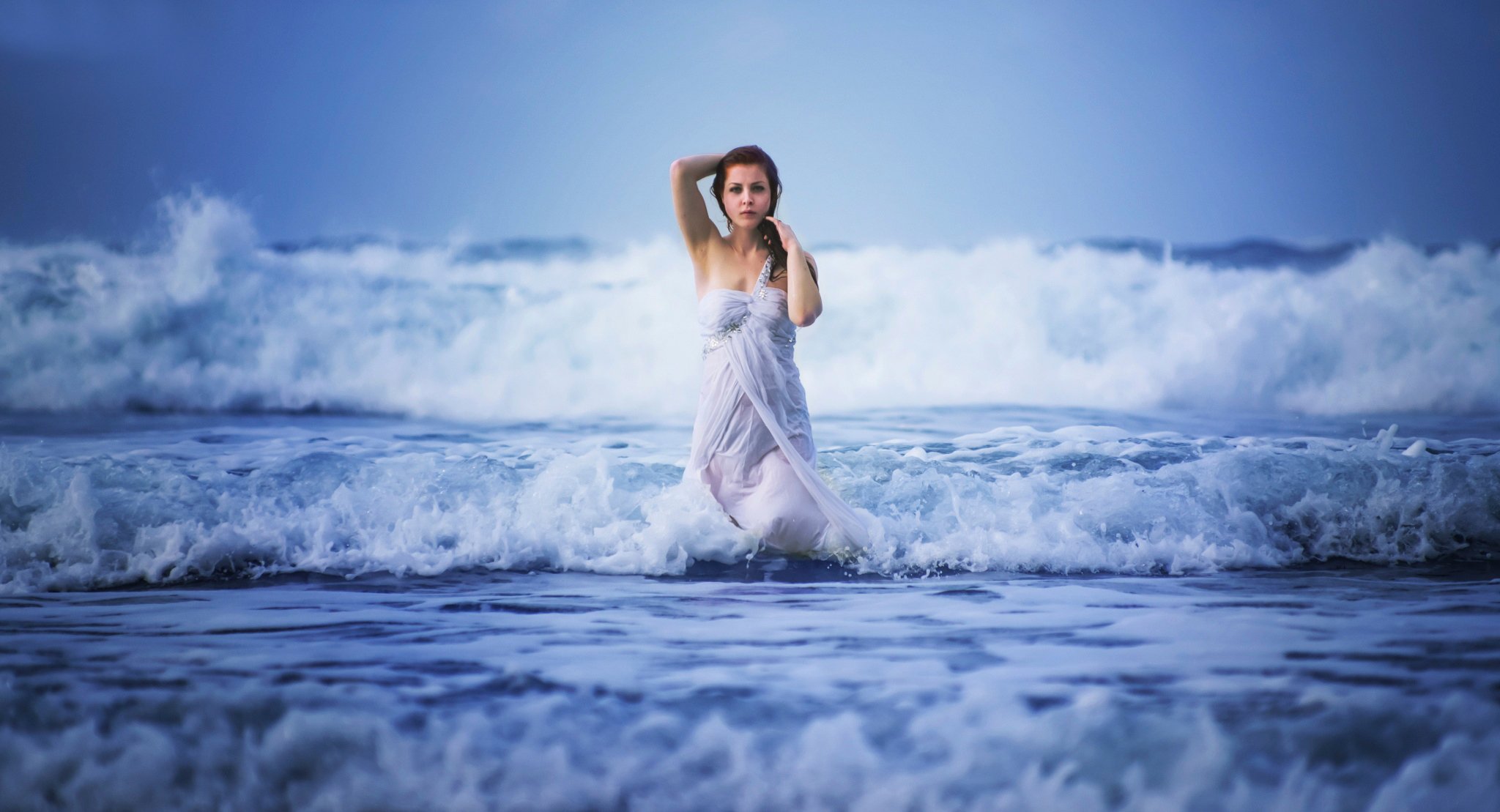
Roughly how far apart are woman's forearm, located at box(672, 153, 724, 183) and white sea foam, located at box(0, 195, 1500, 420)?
2581mm

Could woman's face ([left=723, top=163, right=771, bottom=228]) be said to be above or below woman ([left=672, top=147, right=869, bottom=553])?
above

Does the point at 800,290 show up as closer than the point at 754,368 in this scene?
Yes

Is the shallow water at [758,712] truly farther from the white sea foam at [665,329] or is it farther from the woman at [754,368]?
the white sea foam at [665,329]

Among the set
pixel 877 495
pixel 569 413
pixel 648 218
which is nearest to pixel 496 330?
pixel 569 413

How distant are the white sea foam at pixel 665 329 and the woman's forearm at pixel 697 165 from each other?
2.58 metres

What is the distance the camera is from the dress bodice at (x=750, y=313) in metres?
3.05

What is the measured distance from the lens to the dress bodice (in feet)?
10.0

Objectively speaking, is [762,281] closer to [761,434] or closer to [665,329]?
[761,434]

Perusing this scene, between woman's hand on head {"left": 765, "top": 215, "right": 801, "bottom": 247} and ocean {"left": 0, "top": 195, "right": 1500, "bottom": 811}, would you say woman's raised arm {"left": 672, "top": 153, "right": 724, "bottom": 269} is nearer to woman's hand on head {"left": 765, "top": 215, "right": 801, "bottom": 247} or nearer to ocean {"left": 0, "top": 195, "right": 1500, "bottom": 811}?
woman's hand on head {"left": 765, "top": 215, "right": 801, "bottom": 247}

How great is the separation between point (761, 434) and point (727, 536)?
1.08ft

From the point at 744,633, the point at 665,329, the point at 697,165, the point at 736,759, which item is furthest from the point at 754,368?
the point at 665,329

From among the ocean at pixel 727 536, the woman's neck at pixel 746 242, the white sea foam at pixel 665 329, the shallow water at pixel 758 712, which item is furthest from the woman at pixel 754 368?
the white sea foam at pixel 665 329

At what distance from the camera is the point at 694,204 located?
10.1 ft

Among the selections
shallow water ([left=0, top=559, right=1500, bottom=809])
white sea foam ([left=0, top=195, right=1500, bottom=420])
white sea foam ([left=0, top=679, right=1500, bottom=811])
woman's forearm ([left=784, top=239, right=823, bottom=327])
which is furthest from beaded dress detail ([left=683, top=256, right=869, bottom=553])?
white sea foam ([left=0, top=195, right=1500, bottom=420])
